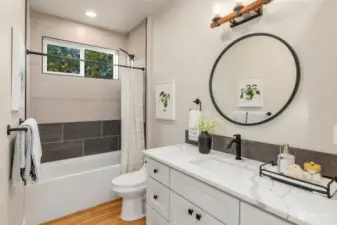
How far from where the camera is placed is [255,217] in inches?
32.8

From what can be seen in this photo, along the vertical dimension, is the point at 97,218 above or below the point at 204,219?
below

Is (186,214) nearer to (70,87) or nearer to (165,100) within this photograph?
(165,100)

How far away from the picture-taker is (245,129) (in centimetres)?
151

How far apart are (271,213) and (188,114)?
135 centimetres

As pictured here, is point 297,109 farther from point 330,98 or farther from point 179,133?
point 179,133

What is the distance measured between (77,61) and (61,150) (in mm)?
1415

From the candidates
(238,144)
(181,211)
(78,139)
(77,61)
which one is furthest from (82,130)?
(238,144)

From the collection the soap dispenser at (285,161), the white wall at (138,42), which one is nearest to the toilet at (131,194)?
the soap dispenser at (285,161)

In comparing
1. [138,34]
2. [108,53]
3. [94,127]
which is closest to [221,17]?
[138,34]

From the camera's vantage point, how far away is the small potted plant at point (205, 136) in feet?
5.33

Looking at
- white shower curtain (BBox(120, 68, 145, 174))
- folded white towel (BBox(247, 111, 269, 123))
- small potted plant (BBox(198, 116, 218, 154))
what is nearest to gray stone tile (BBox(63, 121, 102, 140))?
white shower curtain (BBox(120, 68, 145, 174))

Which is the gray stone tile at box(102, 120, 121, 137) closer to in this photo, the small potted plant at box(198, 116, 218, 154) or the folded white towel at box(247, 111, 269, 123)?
the small potted plant at box(198, 116, 218, 154)

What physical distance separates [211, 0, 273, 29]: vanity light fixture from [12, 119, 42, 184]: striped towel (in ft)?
5.83

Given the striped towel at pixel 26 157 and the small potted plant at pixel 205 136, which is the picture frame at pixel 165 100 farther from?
the striped towel at pixel 26 157
